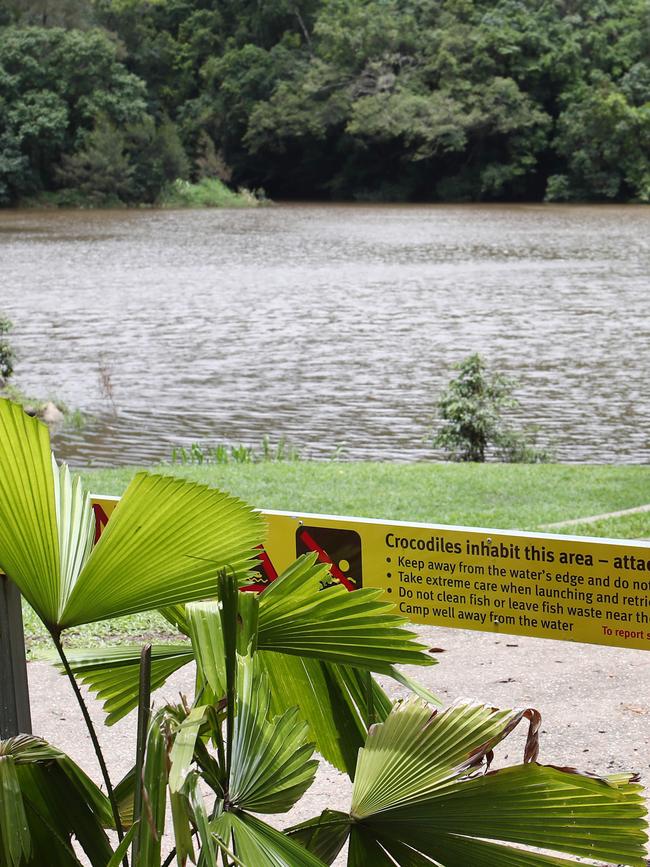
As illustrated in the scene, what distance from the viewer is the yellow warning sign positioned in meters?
3.10

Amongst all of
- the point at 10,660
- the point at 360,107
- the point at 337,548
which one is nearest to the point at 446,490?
the point at 337,548

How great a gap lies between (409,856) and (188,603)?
0.49 meters

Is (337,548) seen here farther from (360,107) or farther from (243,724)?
(360,107)

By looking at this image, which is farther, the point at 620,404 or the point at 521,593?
the point at 620,404

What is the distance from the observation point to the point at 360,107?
60250mm

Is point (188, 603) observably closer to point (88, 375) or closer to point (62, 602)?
point (62, 602)

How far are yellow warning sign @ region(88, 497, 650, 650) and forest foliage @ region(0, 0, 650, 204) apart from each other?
53.5 m

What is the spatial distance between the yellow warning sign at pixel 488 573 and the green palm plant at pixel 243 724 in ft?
4.31

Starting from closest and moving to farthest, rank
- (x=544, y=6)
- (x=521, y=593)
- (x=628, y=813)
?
(x=628, y=813), (x=521, y=593), (x=544, y=6)

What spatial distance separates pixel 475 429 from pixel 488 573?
8288 millimetres

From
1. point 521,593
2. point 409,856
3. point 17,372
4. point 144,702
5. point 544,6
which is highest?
point 544,6

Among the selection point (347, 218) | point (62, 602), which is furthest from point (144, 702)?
point (347, 218)

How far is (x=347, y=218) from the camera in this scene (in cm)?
4866

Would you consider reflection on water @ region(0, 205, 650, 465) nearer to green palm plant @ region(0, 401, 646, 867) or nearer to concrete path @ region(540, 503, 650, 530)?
concrete path @ region(540, 503, 650, 530)
